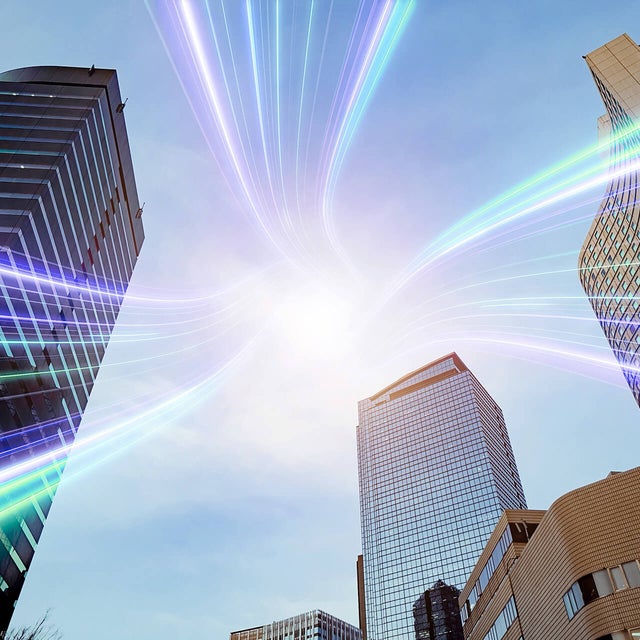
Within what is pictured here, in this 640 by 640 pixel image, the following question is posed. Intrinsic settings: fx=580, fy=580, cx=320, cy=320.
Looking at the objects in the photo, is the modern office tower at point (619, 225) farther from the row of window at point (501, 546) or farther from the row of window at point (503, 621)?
the row of window at point (503, 621)

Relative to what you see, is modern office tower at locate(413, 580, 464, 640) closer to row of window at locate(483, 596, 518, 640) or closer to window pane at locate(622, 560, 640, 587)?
row of window at locate(483, 596, 518, 640)

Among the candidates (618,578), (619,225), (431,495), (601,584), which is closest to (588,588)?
(601,584)

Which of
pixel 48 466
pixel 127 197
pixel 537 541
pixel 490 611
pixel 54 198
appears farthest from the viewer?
pixel 127 197

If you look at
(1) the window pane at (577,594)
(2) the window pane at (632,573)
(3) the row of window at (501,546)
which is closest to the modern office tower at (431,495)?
(3) the row of window at (501,546)

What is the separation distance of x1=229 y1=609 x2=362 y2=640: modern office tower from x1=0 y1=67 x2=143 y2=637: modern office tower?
122781mm

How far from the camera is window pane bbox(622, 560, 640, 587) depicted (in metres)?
29.6

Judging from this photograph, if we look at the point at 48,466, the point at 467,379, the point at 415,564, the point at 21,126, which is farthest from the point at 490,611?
the point at 467,379

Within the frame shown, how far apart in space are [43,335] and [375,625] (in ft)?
445

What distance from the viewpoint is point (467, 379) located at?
192000 mm

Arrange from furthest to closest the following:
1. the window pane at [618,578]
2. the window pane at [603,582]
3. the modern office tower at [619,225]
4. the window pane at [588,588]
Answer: the modern office tower at [619,225] → the window pane at [588,588] → the window pane at [603,582] → the window pane at [618,578]

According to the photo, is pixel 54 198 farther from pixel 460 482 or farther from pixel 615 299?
pixel 460 482

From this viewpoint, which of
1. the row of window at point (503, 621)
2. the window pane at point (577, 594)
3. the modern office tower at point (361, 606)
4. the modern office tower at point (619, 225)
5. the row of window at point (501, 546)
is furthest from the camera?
the modern office tower at point (361, 606)

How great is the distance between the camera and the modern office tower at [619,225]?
67.6 m

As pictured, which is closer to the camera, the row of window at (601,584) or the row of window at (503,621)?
the row of window at (601,584)
